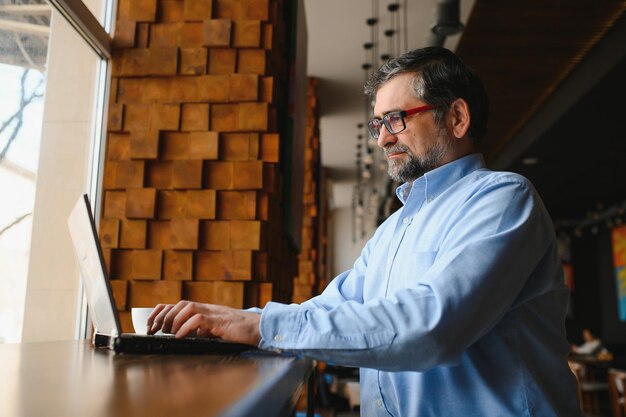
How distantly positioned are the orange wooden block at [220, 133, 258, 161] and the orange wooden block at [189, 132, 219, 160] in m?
0.03

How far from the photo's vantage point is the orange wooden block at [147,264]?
2336mm

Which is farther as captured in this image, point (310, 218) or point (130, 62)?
point (310, 218)

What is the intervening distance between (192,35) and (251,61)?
0.90 feet

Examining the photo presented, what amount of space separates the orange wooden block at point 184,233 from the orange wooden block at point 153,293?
153mm

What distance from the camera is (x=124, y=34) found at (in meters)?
2.47

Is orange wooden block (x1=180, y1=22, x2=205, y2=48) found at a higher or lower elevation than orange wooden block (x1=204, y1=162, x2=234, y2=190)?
higher

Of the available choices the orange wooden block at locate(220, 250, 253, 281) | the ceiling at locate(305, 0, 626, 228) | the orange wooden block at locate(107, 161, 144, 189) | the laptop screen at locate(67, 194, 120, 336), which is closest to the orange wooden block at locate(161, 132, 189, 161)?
the orange wooden block at locate(107, 161, 144, 189)

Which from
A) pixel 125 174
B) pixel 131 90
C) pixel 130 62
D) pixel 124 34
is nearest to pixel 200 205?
pixel 125 174

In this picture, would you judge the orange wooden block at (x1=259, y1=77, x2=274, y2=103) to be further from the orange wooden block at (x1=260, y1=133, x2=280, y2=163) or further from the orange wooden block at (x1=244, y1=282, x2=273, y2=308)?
the orange wooden block at (x1=244, y1=282, x2=273, y2=308)

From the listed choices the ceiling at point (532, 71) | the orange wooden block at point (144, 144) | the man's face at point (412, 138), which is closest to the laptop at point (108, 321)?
the man's face at point (412, 138)

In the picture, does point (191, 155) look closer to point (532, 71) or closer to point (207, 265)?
point (207, 265)

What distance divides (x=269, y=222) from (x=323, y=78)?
18.9 feet

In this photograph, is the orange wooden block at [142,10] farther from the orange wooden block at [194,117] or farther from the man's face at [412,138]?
the man's face at [412,138]

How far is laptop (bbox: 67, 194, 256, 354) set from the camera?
1182 mm
